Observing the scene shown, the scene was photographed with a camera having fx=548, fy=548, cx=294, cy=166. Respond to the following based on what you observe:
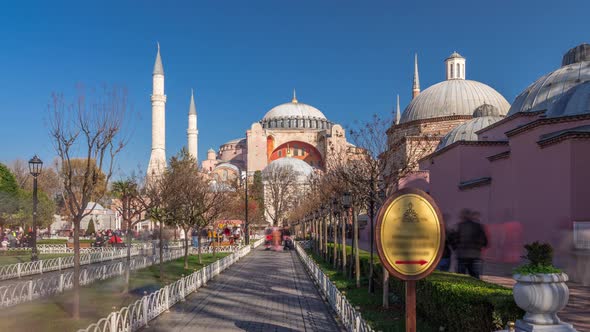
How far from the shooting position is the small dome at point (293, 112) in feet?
326

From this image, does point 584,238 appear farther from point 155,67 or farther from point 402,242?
point 155,67

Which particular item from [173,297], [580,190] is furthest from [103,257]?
[580,190]

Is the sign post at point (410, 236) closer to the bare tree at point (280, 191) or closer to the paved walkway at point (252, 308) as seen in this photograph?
the paved walkway at point (252, 308)

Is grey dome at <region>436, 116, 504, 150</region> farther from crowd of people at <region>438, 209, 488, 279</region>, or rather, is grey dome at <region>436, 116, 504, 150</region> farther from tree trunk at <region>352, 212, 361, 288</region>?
crowd of people at <region>438, 209, 488, 279</region>


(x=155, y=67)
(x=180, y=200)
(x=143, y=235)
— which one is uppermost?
(x=155, y=67)

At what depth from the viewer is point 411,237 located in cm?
468

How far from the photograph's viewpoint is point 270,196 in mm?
72875

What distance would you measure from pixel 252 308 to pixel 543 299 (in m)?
7.96

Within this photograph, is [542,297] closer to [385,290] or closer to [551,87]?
[385,290]

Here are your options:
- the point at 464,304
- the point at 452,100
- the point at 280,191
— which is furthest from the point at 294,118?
the point at 464,304

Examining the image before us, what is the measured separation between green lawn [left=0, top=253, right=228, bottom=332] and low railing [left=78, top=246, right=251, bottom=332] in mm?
899

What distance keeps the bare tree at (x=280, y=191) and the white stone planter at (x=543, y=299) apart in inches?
2243

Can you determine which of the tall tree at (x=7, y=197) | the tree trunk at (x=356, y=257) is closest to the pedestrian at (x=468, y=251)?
the tree trunk at (x=356, y=257)

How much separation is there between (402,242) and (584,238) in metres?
10.6
